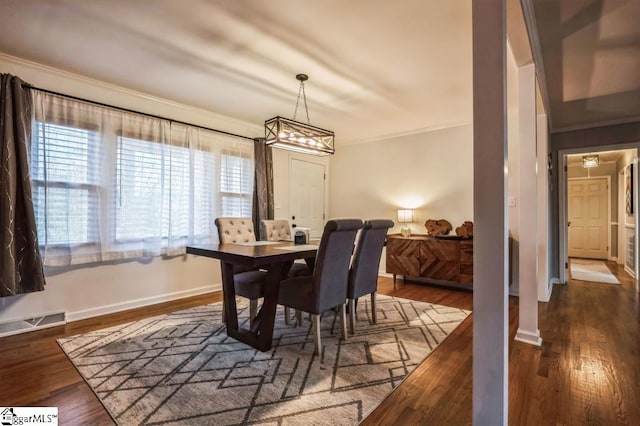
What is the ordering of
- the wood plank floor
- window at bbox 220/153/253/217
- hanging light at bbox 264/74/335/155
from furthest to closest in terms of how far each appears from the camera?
window at bbox 220/153/253/217 < hanging light at bbox 264/74/335/155 < the wood plank floor

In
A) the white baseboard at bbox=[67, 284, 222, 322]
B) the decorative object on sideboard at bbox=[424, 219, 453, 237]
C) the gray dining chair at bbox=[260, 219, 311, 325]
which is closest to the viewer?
the white baseboard at bbox=[67, 284, 222, 322]

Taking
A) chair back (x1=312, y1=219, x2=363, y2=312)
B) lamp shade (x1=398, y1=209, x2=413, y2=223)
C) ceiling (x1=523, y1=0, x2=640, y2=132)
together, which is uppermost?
ceiling (x1=523, y1=0, x2=640, y2=132)

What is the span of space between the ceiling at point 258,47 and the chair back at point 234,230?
1.42m

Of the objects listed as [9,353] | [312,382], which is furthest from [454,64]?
[9,353]

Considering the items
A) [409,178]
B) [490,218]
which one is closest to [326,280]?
[490,218]

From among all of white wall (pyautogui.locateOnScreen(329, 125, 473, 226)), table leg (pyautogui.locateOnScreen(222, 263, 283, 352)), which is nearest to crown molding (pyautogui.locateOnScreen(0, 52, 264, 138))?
white wall (pyautogui.locateOnScreen(329, 125, 473, 226))

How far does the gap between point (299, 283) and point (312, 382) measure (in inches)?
28.0

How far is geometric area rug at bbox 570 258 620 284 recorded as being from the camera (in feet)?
16.0

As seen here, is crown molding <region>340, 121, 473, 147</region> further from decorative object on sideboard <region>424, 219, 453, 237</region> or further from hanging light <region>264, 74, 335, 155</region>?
hanging light <region>264, 74, 335, 155</region>

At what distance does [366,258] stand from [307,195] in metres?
2.93

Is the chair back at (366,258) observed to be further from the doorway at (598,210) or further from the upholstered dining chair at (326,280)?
the doorway at (598,210)

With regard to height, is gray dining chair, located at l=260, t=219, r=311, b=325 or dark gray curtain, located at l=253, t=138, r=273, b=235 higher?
dark gray curtain, located at l=253, t=138, r=273, b=235

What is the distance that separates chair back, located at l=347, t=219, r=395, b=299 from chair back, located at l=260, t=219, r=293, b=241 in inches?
53.4

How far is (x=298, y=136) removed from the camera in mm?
2809
